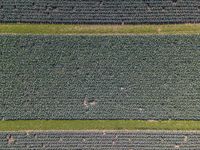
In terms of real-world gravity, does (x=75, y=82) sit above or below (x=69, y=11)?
below

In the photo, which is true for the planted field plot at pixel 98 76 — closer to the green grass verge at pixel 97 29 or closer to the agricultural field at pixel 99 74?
the agricultural field at pixel 99 74

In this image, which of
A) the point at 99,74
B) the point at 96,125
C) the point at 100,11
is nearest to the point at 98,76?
the point at 99,74

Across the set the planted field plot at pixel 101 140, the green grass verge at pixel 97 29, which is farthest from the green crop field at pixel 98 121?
the planted field plot at pixel 101 140

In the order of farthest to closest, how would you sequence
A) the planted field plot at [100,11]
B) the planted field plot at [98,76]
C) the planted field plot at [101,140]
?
the planted field plot at [101,140] → the planted field plot at [98,76] → the planted field plot at [100,11]

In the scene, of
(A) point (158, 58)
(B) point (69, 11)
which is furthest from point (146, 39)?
(B) point (69, 11)

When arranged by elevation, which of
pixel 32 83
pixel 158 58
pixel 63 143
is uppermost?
pixel 158 58

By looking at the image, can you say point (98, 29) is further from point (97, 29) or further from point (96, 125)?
point (96, 125)

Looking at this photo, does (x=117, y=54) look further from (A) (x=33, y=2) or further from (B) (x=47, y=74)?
(A) (x=33, y=2)
